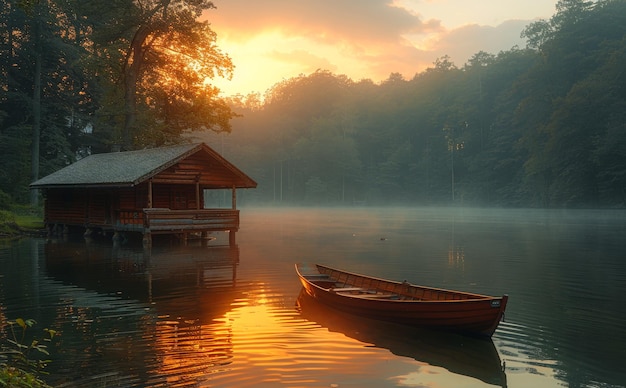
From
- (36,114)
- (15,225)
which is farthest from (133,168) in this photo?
(36,114)

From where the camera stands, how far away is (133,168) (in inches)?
1300

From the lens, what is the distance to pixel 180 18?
146 ft

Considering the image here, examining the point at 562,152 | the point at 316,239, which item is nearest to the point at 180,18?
the point at 316,239

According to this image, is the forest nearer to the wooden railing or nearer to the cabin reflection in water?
the cabin reflection in water

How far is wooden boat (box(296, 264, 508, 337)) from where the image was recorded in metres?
11.9

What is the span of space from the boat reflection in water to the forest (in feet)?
36.1

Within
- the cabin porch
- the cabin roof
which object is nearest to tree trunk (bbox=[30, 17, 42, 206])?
the cabin roof

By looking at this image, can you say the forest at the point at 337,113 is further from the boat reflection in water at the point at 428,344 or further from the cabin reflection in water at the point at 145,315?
the boat reflection in water at the point at 428,344

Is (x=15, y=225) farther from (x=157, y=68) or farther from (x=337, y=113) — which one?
(x=337, y=113)

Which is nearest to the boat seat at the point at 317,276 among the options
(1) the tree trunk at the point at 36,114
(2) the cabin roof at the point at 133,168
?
(2) the cabin roof at the point at 133,168

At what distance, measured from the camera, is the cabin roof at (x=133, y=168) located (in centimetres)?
3164

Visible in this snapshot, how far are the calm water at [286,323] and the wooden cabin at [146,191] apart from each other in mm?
3864

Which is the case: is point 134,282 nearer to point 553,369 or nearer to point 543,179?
point 553,369

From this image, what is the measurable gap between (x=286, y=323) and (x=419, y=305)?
342cm
